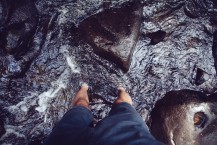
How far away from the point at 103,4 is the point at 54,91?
1.29m

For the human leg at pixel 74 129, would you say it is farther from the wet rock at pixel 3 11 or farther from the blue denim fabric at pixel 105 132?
the wet rock at pixel 3 11

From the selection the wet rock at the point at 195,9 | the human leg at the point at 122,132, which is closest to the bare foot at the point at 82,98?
the human leg at the point at 122,132

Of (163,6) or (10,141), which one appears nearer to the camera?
(10,141)

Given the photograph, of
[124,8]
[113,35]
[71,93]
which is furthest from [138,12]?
[71,93]

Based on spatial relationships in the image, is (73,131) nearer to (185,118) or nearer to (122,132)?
(122,132)

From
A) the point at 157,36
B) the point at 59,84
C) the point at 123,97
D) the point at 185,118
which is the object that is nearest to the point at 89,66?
the point at 59,84

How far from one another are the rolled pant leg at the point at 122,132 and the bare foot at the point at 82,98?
691 mm

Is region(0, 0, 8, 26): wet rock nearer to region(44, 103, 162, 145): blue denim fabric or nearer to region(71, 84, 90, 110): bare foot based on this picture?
region(71, 84, 90, 110): bare foot

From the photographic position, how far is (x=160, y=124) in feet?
10.4

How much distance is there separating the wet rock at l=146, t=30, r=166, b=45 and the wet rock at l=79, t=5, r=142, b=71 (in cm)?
29

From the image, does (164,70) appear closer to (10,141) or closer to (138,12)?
(138,12)

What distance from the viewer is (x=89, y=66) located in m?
3.24

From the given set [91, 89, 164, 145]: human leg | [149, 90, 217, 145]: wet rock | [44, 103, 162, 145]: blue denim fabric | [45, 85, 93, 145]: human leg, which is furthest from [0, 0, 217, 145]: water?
[91, 89, 164, 145]: human leg

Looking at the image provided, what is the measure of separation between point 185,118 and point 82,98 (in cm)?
134
